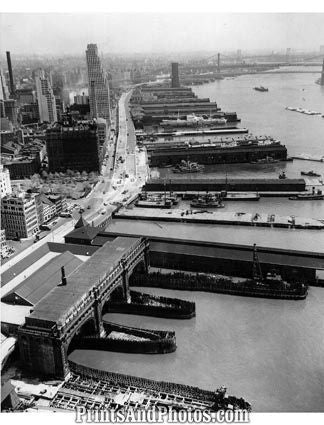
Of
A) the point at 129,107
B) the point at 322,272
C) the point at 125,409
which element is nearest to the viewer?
the point at 125,409

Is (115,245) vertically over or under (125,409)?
over

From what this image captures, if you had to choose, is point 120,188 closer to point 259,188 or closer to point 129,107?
point 259,188

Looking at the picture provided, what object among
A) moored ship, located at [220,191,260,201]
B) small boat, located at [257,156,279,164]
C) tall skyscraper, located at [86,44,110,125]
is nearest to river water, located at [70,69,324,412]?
moored ship, located at [220,191,260,201]

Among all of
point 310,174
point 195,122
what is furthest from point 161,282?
point 195,122

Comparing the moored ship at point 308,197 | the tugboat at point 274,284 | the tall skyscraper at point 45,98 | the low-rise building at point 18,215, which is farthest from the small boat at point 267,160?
the tall skyscraper at point 45,98

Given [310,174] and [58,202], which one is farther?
[310,174]

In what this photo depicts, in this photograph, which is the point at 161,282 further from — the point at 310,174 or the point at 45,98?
the point at 45,98

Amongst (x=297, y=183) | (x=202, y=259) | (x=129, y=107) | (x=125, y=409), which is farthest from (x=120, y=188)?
(x=129, y=107)

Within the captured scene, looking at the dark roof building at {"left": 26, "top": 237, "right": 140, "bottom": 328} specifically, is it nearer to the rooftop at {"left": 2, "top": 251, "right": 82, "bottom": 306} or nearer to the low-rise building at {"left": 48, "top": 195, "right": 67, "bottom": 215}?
the rooftop at {"left": 2, "top": 251, "right": 82, "bottom": 306}
